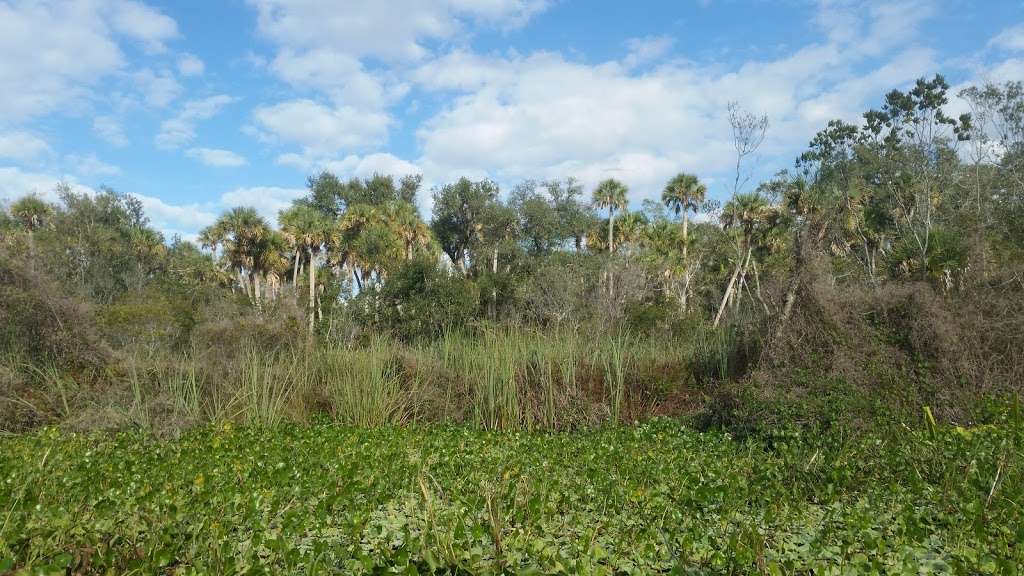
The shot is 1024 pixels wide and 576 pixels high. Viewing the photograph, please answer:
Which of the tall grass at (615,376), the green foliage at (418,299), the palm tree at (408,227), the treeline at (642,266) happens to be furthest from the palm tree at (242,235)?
the tall grass at (615,376)

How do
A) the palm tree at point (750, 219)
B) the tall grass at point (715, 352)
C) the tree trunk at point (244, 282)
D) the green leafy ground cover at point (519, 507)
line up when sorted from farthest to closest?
1. the tree trunk at point (244, 282)
2. the palm tree at point (750, 219)
3. the tall grass at point (715, 352)
4. the green leafy ground cover at point (519, 507)

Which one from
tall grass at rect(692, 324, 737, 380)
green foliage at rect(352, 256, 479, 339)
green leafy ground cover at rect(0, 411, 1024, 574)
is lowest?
green leafy ground cover at rect(0, 411, 1024, 574)

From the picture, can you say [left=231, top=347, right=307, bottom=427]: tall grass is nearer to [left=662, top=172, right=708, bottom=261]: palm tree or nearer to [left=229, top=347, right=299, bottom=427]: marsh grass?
[left=229, top=347, right=299, bottom=427]: marsh grass

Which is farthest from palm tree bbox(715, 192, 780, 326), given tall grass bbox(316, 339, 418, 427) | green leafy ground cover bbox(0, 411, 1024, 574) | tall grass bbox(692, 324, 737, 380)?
green leafy ground cover bbox(0, 411, 1024, 574)

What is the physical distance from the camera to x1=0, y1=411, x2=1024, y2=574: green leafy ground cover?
2686mm

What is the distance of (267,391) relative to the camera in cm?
734

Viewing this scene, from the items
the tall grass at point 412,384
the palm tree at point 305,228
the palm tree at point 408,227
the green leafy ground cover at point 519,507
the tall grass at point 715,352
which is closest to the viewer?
the green leafy ground cover at point 519,507

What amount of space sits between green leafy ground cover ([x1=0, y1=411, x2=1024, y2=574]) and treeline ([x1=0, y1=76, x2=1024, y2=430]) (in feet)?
6.79

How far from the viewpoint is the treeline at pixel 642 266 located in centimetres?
745

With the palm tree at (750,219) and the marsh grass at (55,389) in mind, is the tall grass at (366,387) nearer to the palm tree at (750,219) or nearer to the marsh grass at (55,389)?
the marsh grass at (55,389)

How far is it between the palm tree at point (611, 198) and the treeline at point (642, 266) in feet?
0.31

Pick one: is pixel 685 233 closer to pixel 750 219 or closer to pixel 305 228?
pixel 750 219

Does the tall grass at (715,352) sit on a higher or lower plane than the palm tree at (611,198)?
lower

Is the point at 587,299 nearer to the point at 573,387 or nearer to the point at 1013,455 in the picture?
the point at 573,387
